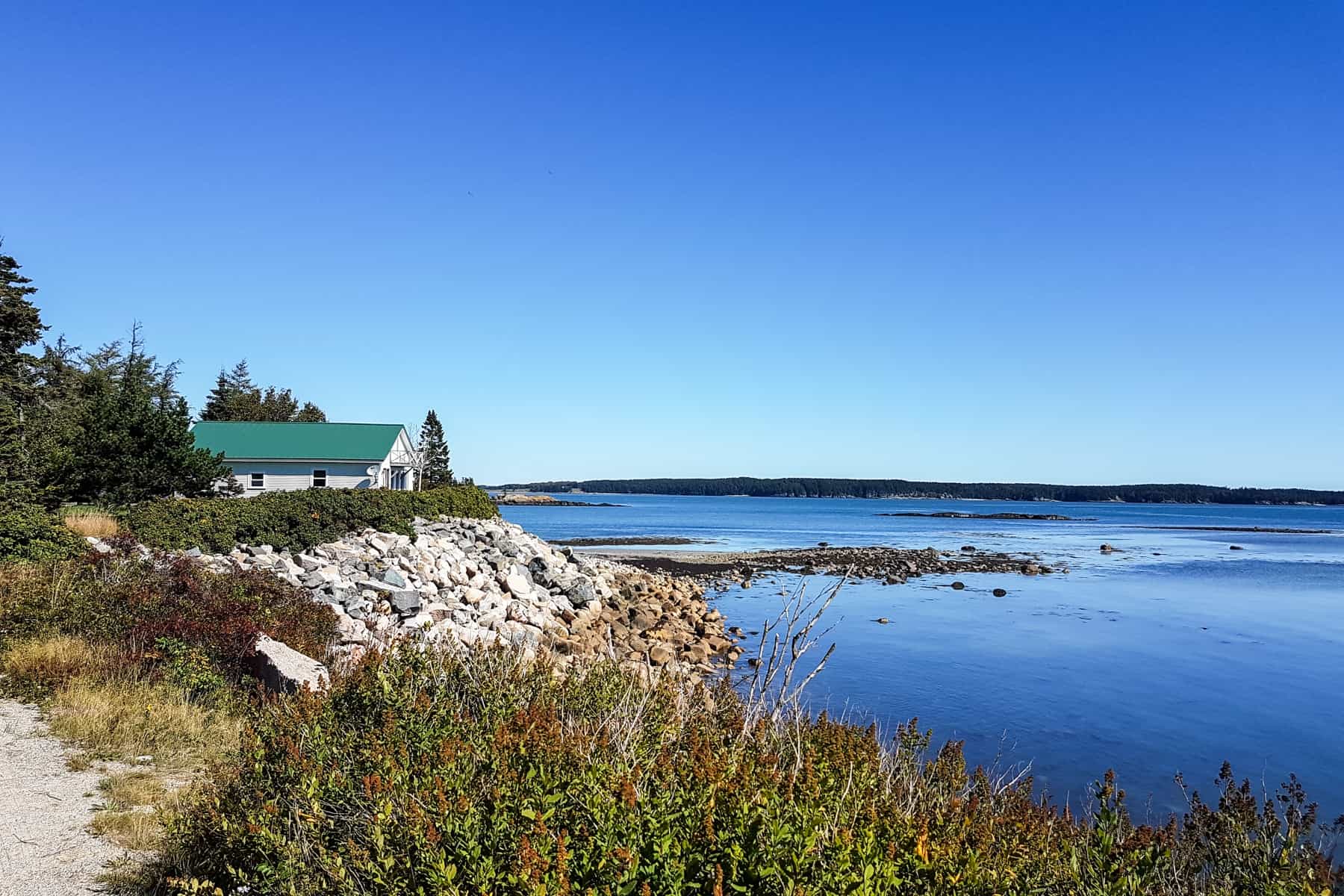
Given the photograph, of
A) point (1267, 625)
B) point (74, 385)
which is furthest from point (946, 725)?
point (74, 385)

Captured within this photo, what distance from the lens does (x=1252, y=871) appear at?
5.20 m

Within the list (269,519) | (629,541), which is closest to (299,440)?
(629,541)

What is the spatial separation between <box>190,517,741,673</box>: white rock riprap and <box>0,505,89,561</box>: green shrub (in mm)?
1913

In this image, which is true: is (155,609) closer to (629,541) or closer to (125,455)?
(125,455)

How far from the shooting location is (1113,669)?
1869cm

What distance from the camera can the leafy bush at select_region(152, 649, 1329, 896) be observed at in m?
3.05

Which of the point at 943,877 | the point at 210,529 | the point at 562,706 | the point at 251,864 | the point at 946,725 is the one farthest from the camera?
the point at 210,529

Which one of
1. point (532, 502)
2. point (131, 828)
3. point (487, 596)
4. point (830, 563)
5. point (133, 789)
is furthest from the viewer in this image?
point (532, 502)

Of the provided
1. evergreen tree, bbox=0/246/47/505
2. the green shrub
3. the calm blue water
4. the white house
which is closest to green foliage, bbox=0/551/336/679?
the green shrub

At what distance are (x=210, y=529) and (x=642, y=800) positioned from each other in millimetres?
16257

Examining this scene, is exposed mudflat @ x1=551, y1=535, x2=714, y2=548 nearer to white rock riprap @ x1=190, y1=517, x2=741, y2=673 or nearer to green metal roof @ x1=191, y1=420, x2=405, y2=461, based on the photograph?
green metal roof @ x1=191, y1=420, x2=405, y2=461

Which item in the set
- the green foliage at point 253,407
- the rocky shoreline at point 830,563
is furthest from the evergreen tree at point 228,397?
the rocky shoreline at point 830,563

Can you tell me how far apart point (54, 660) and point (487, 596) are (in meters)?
10.1

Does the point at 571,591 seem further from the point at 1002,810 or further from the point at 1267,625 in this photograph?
the point at 1267,625
